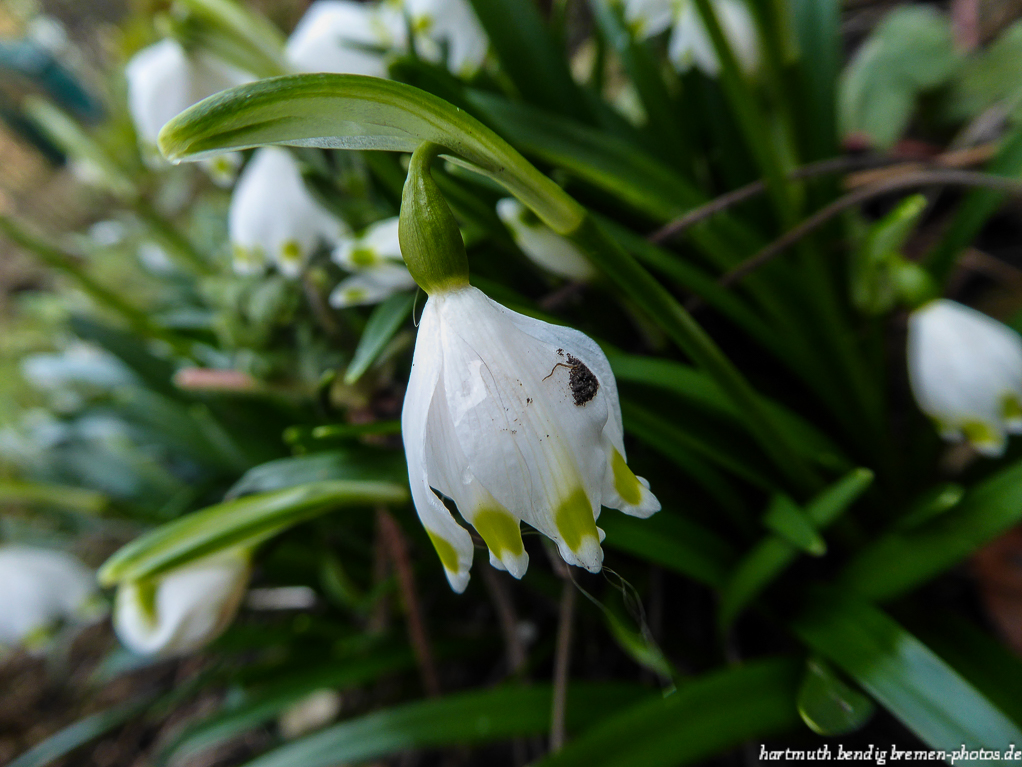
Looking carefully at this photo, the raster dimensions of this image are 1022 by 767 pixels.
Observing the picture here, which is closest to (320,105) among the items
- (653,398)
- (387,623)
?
(653,398)

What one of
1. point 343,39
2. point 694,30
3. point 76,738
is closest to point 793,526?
point 694,30

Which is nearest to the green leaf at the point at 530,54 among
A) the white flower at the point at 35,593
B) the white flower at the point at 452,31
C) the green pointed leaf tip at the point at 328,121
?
the white flower at the point at 452,31

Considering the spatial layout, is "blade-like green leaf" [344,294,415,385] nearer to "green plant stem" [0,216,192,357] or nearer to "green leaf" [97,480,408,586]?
"green leaf" [97,480,408,586]

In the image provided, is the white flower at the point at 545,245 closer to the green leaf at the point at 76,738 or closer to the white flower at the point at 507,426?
the white flower at the point at 507,426

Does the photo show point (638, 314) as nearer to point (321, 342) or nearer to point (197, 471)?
point (321, 342)

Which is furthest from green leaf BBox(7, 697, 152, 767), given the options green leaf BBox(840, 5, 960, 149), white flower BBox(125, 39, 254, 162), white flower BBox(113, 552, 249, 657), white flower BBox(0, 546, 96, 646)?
green leaf BBox(840, 5, 960, 149)
